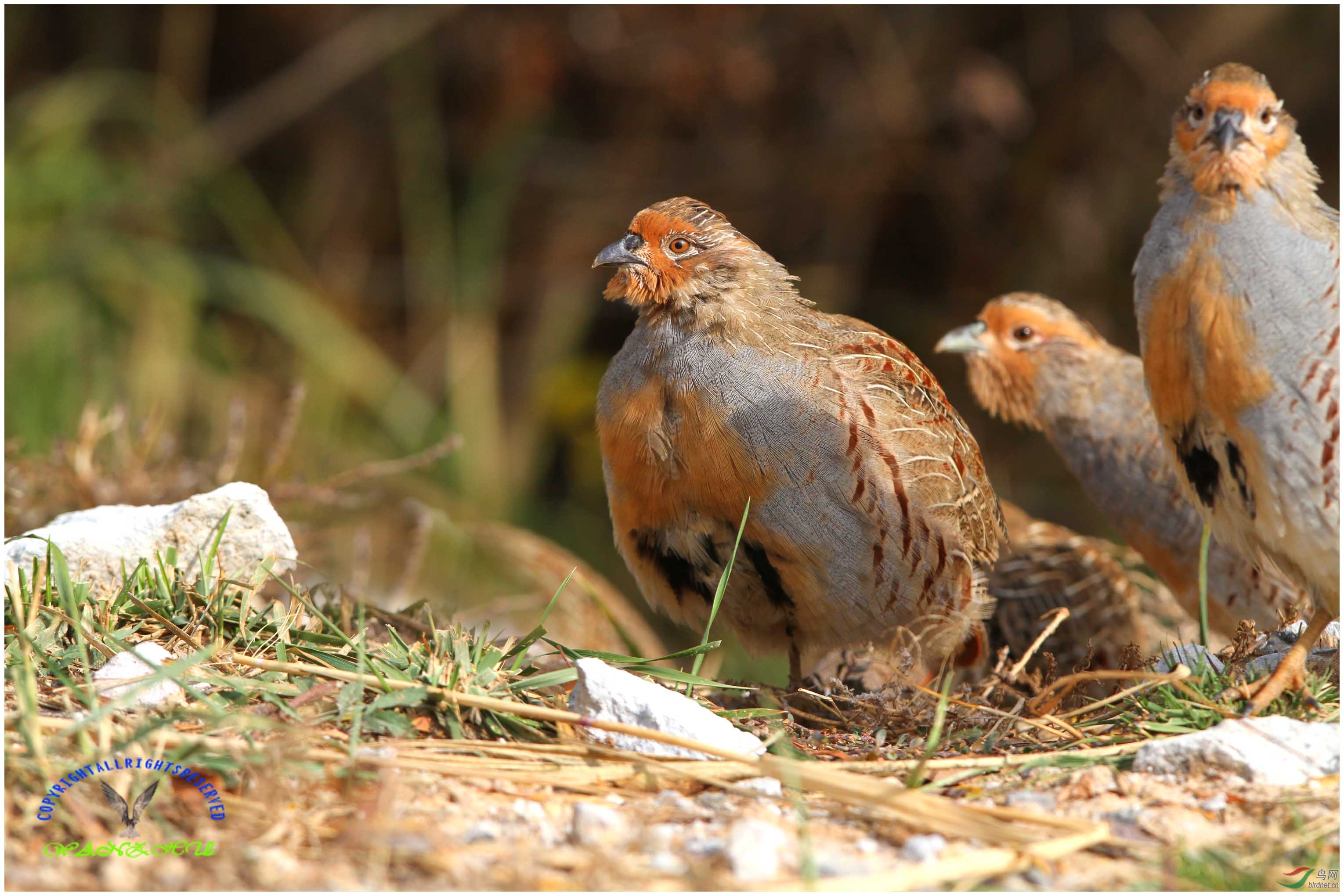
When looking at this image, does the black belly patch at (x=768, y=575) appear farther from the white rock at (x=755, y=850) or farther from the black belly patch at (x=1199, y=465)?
the white rock at (x=755, y=850)

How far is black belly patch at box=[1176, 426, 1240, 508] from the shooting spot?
120 inches

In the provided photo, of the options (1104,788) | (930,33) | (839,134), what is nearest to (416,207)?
(839,134)

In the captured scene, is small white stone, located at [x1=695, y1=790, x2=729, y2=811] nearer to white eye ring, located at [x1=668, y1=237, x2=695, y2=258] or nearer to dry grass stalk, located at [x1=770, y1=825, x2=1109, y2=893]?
dry grass stalk, located at [x1=770, y1=825, x2=1109, y2=893]

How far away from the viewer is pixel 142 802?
2080 millimetres

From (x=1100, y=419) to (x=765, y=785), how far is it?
10.8 ft

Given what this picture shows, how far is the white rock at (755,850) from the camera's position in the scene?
196 cm

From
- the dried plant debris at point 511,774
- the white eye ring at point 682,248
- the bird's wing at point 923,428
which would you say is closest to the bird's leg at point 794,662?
the bird's wing at point 923,428

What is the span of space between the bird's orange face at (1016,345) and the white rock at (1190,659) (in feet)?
7.25

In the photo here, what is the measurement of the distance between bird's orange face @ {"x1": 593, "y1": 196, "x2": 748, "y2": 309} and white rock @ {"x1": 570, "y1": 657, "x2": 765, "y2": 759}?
1.33 m

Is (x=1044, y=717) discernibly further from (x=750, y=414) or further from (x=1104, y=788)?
(x=750, y=414)

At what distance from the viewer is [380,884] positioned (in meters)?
1.89

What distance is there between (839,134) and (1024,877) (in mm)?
6959
